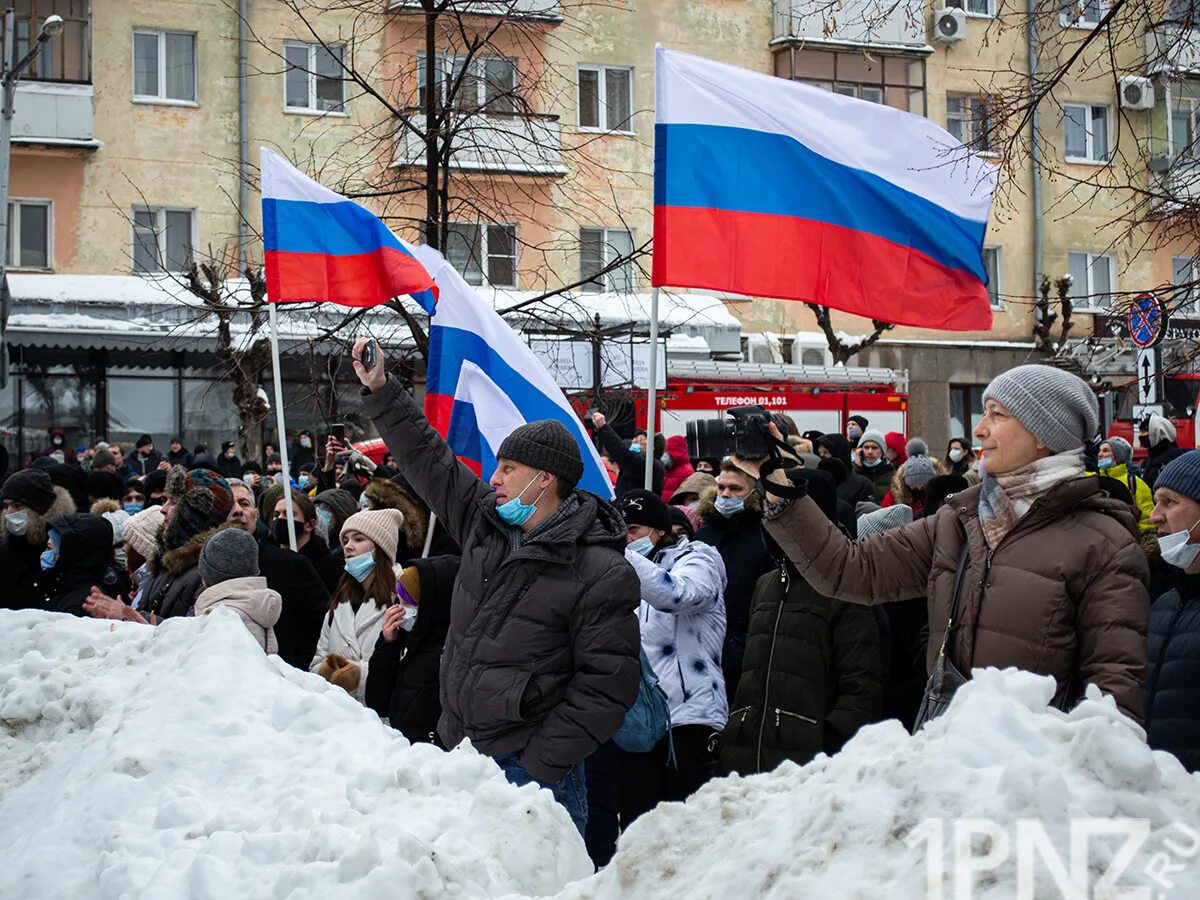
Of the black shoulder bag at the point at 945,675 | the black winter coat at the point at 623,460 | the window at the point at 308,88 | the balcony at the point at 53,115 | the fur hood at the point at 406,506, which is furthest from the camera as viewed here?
the window at the point at 308,88

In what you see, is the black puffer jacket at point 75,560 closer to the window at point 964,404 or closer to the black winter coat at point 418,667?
the black winter coat at point 418,667

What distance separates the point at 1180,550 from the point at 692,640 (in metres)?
2.27

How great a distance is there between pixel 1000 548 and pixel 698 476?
5431 millimetres

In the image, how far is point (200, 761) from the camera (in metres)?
3.98

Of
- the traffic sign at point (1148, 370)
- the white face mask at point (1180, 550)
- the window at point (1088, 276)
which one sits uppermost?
the window at point (1088, 276)

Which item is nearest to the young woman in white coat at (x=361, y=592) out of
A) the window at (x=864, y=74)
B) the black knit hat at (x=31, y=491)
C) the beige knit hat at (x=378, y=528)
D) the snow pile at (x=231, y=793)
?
the beige knit hat at (x=378, y=528)

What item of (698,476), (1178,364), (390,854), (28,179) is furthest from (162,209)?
(390,854)

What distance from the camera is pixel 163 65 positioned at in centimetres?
2695

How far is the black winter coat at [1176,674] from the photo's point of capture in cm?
474

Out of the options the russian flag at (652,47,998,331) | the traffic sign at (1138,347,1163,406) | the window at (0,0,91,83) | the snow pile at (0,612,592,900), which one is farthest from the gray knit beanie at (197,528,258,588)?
the window at (0,0,91,83)

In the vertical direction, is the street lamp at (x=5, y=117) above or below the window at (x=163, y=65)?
below

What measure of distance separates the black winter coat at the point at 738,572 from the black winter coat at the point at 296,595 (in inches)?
78.6

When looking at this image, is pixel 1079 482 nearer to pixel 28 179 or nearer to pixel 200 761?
pixel 200 761

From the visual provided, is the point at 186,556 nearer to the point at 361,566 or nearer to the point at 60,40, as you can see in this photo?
the point at 361,566
